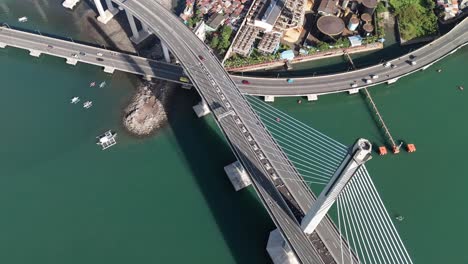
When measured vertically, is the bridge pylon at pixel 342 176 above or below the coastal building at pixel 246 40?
below

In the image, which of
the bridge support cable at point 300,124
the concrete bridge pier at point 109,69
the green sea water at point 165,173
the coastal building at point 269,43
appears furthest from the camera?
the coastal building at point 269,43

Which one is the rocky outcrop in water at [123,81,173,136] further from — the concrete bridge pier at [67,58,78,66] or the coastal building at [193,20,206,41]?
the concrete bridge pier at [67,58,78,66]

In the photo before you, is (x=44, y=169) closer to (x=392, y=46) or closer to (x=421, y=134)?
(x=421, y=134)

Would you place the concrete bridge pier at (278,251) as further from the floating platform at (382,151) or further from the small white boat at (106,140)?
the small white boat at (106,140)

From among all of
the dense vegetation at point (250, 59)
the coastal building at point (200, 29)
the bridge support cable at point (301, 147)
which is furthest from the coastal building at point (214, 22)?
the bridge support cable at point (301, 147)

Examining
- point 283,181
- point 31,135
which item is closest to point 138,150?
point 31,135

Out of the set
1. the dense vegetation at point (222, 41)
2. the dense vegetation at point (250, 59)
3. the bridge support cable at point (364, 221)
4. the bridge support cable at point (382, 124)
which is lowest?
the bridge support cable at point (364, 221)
